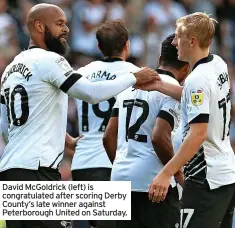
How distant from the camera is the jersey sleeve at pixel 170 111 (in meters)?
6.79

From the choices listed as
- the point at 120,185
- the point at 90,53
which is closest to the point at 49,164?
the point at 120,185

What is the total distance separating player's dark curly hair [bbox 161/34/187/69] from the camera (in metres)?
7.04

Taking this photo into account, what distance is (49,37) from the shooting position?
7285mm

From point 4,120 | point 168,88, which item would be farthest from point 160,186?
point 4,120

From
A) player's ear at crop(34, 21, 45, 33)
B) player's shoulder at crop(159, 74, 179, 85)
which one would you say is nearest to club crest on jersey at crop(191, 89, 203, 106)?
player's shoulder at crop(159, 74, 179, 85)

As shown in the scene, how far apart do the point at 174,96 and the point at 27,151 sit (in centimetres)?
127

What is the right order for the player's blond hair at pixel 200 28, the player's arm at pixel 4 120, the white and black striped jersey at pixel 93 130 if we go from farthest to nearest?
the white and black striped jersey at pixel 93 130 → the player's arm at pixel 4 120 → the player's blond hair at pixel 200 28

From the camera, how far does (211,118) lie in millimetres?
6480

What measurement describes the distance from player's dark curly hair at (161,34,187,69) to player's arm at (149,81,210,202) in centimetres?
69

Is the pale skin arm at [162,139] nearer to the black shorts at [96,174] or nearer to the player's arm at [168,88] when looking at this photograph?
the player's arm at [168,88]

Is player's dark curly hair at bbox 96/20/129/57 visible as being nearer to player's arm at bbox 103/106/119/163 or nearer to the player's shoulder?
player's arm at bbox 103/106/119/163

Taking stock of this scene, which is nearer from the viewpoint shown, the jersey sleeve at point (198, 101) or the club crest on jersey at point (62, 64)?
the jersey sleeve at point (198, 101)

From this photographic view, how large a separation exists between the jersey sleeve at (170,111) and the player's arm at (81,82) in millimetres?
228

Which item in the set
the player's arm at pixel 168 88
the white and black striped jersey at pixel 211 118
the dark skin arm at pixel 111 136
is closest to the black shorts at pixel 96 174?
the dark skin arm at pixel 111 136
